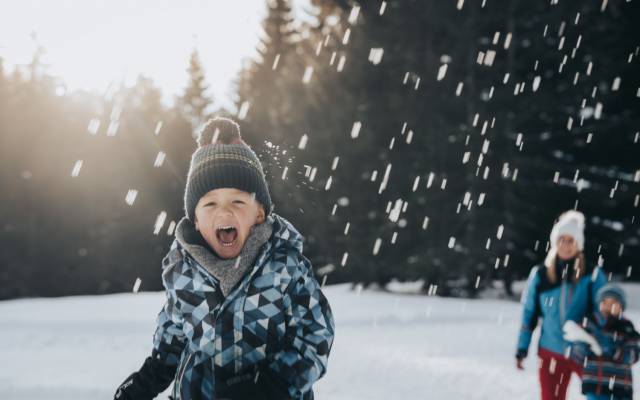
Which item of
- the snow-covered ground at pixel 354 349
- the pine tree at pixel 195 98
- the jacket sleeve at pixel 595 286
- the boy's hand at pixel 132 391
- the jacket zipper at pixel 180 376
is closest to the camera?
the jacket zipper at pixel 180 376

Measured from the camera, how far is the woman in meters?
4.44

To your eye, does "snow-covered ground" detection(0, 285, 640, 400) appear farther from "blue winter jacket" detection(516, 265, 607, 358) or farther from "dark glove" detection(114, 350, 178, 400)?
"dark glove" detection(114, 350, 178, 400)

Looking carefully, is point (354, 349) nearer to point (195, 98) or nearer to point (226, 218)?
point (226, 218)

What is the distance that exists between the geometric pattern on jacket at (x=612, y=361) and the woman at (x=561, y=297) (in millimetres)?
128

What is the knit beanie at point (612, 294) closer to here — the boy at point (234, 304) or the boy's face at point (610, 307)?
the boy's face at point (610, 307)

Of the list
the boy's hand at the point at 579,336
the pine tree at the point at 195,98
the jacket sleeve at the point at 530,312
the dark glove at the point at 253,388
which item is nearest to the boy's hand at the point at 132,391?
the dark glove at the point at 253,388

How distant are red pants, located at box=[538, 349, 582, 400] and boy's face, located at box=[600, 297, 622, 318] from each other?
0.47m

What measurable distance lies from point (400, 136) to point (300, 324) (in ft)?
50.9

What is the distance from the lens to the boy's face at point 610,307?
166 inches

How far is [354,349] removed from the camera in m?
8.78

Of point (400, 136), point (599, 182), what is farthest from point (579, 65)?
point (400, 136)

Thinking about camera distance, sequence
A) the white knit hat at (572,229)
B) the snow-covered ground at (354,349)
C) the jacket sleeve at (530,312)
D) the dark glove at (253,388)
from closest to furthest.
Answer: the dark glove at (253,388), the white knit hat at (572,229), the jacket sleeve at (530,312), the snow-covered ground at (354,349)

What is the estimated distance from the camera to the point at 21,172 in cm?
3055

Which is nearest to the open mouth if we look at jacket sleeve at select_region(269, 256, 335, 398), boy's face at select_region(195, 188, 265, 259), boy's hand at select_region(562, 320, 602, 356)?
boy's face at select_region(195, 188, 265, 259)
